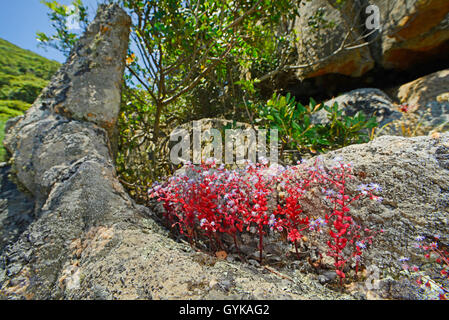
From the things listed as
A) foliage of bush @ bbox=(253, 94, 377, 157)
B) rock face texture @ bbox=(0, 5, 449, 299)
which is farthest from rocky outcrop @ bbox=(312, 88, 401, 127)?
rock face texture @ bbox=(0, 5, 449, 299)

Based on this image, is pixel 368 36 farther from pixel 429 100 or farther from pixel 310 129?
pixel 310 129

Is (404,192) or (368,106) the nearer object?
(404,192)

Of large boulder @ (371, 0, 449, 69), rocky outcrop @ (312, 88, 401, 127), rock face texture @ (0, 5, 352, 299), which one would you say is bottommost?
rock face texture @ (0, 5, 352, 299)

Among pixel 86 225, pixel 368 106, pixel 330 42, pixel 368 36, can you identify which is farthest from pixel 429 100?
pixel 86 225

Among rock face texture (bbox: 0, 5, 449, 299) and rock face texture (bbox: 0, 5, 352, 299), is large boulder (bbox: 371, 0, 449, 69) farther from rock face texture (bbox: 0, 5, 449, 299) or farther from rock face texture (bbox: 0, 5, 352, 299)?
rock face texture (bbox: 0, 5, 352, 299)

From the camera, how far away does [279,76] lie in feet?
14.8

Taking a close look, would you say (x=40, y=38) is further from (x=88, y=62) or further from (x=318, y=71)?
(x=318, y=71)

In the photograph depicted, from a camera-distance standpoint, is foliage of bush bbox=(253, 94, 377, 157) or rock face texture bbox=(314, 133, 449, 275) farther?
foliage of bush bbox=(253, 94, 377, 157)

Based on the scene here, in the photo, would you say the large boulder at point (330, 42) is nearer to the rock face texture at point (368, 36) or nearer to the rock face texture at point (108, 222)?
the rock face texture at point (368, 36)

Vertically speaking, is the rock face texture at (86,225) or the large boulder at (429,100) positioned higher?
the large boulder at (429,100)

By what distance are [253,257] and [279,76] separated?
4058 mm

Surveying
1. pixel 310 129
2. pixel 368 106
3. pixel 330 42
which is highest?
pixel 330 42

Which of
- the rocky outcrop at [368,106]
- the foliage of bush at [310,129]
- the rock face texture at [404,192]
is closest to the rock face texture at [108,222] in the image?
the rock face texture at [404,192]

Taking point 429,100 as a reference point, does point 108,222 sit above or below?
below
